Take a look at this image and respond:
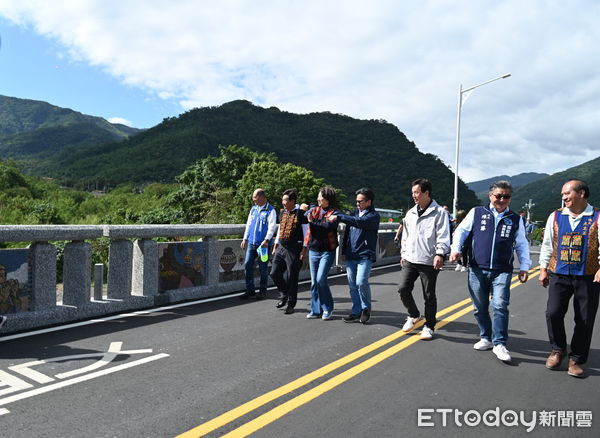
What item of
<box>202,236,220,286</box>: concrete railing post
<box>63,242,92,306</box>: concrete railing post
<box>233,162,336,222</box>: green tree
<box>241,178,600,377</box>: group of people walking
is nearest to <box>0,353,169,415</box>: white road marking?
<box>63,242,92,306</box>: concrete railing post

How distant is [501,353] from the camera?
5020 millimetres

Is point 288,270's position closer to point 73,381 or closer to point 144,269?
point 144,269

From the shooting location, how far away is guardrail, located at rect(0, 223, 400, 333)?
5.79 metres

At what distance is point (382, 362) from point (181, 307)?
11.7ft

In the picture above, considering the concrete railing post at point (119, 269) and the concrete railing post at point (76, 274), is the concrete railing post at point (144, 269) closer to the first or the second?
the concrete railing post at point (119, 269)

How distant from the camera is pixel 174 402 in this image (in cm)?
370

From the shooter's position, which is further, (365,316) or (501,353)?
(365,316)

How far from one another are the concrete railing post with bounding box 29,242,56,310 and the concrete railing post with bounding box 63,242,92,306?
0.29 meters

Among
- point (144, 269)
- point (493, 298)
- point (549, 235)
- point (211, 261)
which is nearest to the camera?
point (549, 235)

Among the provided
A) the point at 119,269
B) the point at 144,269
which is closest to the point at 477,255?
the point at 144,269

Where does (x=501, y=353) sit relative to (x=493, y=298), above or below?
below

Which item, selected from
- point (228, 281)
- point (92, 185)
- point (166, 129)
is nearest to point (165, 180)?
point (92, 185)

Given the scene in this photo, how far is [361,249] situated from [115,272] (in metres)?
3.46

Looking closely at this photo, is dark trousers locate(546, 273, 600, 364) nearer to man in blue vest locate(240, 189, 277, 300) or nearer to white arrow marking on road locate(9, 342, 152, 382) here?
white arrow marking on road locate(9, 342, 152, 382)
